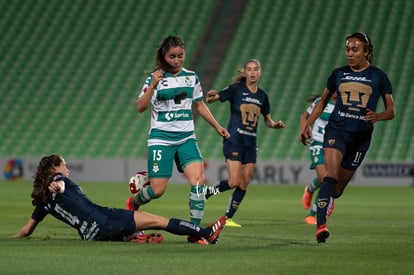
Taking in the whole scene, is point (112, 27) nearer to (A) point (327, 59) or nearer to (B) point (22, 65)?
(B) point (22, 65)

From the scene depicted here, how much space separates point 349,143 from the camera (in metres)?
9.12

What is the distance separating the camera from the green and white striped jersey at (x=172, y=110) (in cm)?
910

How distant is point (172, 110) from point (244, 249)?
1795 mm

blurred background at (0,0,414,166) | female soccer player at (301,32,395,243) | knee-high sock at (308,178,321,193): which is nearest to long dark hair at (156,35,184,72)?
female soccer player at (301,32,395,243)

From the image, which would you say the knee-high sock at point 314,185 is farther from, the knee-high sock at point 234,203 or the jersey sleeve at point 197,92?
the jersey sleeve at point 197,92

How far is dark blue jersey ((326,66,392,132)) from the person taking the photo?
29.5 ft

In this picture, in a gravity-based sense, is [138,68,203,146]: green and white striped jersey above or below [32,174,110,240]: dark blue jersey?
above

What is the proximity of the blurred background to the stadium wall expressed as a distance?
1.31 metres

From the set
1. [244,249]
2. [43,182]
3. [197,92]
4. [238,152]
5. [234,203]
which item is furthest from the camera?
[238,152]

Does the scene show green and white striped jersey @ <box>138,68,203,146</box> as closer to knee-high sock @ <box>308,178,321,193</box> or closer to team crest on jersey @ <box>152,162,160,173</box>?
team crest on jersey @ <box>152,162,160,173</box>

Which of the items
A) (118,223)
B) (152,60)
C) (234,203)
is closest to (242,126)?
(234,203)

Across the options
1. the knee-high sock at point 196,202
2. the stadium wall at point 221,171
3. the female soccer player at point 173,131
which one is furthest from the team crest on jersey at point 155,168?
the stadium wall at point 221,171

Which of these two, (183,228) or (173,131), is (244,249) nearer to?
(183,228)

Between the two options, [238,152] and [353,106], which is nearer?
[353,106]
